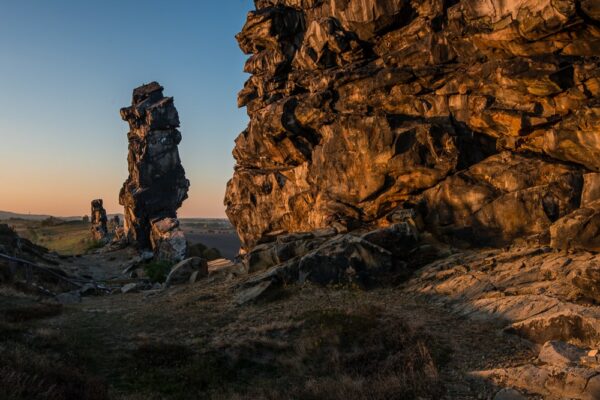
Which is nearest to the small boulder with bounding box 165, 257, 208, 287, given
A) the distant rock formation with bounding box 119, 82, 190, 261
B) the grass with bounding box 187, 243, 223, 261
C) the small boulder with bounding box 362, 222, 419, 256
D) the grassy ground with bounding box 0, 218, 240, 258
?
the small boulder with bounding box 362, 222, 419, 256

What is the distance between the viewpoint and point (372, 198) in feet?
122

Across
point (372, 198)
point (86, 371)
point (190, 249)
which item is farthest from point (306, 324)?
point (190, 249)

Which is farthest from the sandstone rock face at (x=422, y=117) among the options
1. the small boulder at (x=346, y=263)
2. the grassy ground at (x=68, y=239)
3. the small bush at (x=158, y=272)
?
the grassy ground at (x=68, y=239)

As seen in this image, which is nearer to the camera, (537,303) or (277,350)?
(537,303)

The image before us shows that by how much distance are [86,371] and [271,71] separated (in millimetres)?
43267

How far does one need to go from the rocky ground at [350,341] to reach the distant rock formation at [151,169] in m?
58.1

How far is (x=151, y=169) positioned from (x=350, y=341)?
7473cm

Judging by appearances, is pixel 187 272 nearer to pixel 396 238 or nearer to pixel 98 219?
pixel 396 238

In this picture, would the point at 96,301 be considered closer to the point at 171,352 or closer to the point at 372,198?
the point at 171,352

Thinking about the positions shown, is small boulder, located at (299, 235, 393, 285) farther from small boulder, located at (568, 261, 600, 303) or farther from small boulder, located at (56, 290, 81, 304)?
small boulder, located at (56, 290, 81, 304)

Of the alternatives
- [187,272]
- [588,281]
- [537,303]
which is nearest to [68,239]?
[187,272]

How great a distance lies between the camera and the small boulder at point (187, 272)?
38.1 meters

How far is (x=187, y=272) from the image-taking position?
3897cm

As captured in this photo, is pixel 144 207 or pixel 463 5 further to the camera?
pixel 144 207
